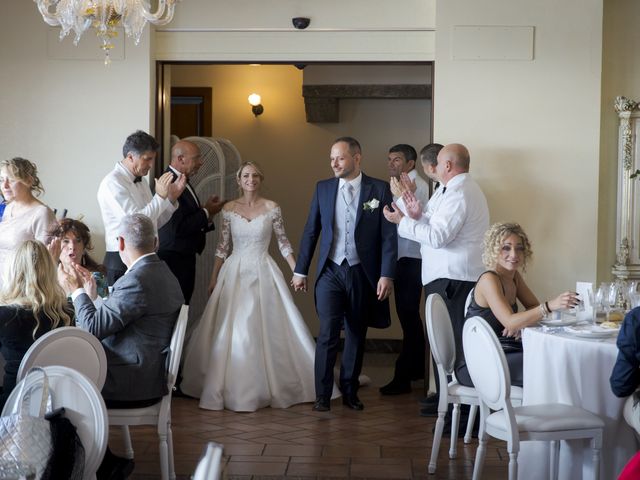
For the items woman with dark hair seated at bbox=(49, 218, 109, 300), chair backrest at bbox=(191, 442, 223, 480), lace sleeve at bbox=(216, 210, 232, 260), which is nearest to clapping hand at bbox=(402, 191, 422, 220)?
lace sleeve at bbox=(216, 210, 232, 260)

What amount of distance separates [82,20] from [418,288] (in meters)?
3.26

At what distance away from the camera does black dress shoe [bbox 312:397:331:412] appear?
6.37 meters

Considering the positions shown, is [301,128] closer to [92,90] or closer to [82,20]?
[92,90]

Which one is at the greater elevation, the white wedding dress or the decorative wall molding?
the decorative wall molding

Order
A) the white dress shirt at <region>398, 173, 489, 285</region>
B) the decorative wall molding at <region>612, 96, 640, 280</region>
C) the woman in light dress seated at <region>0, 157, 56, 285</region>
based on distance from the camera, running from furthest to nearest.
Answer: the decorative wall molding at <region>612, 96, 640, 280</region>, the white dress shirt at <region>398, 173, 489, 285</region>, the woman in light dress seated at <region>0, 157, 56, 285</region>

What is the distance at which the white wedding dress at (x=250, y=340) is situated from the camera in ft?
21.3

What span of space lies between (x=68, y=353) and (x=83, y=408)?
54 centimetres

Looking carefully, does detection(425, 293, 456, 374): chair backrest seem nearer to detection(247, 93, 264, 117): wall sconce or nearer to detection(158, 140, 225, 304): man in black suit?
detection(158, 140, 225, 304): man in black suit

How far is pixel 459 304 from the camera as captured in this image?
20.0 ft

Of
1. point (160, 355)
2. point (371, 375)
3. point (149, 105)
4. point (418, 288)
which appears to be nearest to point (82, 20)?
point (160, 355)

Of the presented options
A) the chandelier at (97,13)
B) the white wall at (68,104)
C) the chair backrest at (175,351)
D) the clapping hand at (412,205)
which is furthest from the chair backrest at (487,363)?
the white wall at (68,104)

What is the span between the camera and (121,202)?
6.16m

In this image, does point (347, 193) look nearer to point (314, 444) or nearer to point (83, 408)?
point (314, 444)

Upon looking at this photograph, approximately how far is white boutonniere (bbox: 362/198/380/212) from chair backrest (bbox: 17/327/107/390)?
9.38 ft
